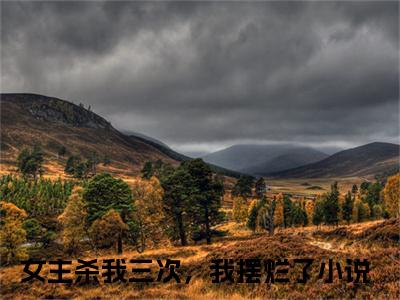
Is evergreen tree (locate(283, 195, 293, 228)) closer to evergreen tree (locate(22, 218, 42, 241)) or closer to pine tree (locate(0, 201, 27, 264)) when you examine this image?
evergreen tree (locate(22, 218, 42, 241))

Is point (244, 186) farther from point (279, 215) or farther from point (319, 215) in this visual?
point (319, 215)

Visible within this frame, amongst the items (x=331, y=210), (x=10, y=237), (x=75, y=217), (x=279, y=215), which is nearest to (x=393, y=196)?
(x=331, y=210)

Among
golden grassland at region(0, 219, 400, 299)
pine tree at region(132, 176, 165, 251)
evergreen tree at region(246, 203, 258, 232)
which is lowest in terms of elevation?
evergreen tree at region(246, 203, 258, 232)

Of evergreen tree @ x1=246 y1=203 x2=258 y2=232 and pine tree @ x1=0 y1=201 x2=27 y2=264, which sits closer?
pine tree @ x1=0 y1=201 x2=27 y2=264

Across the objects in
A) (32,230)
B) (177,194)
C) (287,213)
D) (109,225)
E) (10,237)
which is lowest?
(287,213)

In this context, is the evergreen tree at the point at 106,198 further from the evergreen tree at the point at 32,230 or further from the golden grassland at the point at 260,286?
the evergreen tree at the point at 32,230

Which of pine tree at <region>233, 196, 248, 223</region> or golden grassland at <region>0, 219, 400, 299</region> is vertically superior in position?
golden grassland at <region>0, 219, 400, 299</region>

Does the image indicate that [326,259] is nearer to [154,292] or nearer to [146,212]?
[154,292]

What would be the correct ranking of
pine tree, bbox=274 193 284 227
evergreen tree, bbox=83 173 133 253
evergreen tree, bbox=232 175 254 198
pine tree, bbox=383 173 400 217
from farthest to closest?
evergreen tree, bbox=232 175 254 198 < pine tree, bbox=274 193 284 227 < pine tree, bbox=383 173 400 217 < evergreen tree, bbox=83 173 133 253

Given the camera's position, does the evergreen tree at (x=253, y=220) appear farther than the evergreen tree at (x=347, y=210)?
Yes

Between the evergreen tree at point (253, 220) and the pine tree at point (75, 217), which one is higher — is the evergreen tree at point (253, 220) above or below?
below

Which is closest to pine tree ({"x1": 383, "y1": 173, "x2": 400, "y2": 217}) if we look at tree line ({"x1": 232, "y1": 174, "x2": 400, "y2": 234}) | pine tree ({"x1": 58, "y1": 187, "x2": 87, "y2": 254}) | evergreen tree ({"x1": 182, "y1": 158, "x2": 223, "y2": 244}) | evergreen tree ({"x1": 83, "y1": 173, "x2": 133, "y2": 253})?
tree line ({"x1": 232, "y1": 174, "x2": 400, "y2": 234})

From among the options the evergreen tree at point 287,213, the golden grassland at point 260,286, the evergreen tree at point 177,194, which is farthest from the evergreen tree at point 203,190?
the evergreen tree at point 287,213

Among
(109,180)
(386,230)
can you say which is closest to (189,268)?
(386,230)
